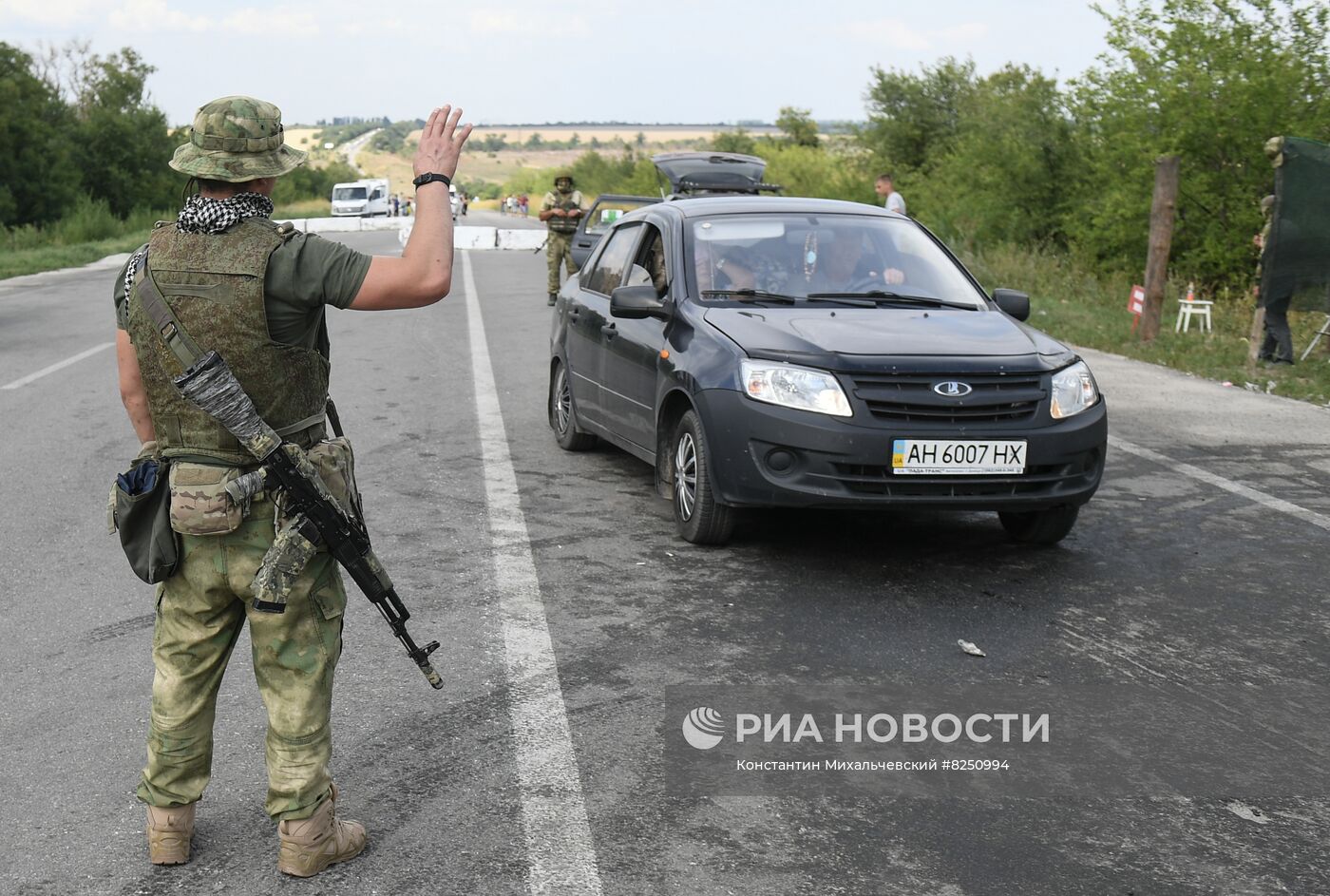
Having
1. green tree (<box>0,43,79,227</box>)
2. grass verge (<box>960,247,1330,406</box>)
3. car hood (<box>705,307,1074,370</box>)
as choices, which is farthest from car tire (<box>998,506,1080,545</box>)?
green tree (<box>0,43,79,227</box>)

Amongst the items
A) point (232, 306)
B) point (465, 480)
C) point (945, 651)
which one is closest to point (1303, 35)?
point (465, 480)

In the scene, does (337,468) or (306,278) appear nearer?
(306,278)

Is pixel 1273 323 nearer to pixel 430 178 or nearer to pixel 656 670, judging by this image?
pixel 656 670

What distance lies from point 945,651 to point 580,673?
1.32 meters

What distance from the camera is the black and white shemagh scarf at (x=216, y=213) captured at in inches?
133

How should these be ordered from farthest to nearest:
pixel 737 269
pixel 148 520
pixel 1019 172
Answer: pixel 1019 172
pixel 737 269
pixel 148 520

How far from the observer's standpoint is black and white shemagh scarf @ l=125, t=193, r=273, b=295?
3.37m

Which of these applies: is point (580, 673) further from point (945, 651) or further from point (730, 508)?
point (730, 508)

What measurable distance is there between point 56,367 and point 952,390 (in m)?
9.37

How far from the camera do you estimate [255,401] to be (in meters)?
3.44

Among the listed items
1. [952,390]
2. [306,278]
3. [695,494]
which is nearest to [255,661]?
[306,278]

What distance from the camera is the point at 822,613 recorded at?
5.76 metres

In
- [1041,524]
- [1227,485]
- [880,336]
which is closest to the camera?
[880,336]

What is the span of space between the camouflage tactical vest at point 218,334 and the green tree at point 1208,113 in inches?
778
